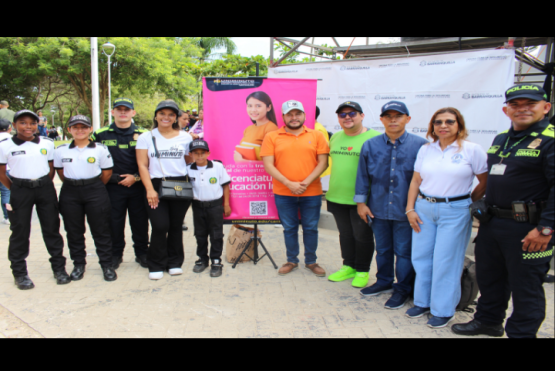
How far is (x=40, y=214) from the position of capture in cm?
388

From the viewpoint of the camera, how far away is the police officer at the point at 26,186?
12.2 feet

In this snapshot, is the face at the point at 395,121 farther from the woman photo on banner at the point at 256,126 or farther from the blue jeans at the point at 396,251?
the woman photo on banner at the point at 256,126

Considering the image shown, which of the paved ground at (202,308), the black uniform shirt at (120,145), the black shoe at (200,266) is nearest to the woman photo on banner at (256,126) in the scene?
the black uniform shirt at (120,145)

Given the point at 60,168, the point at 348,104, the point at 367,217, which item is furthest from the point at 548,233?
the point at 60,168

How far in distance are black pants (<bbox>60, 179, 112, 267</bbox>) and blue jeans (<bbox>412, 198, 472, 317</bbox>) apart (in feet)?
10.5

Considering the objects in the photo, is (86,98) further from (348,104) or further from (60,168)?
(348,104)

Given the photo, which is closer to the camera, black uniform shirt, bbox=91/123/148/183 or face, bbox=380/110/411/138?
face, bbox=380/110/411/138

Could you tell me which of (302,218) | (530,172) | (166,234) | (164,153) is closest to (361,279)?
(302,218)

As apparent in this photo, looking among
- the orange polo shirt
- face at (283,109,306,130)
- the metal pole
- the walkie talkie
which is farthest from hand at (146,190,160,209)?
the metal pole

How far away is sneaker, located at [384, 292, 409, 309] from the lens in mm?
3512

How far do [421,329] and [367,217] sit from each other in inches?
43.3

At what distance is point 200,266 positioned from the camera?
14.6ft

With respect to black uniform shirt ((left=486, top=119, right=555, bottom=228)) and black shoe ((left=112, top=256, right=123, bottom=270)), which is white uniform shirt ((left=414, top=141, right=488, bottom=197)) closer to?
black uniform shirt ((left=486, top=119, right=555, bottom=228))

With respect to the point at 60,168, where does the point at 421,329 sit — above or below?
below
